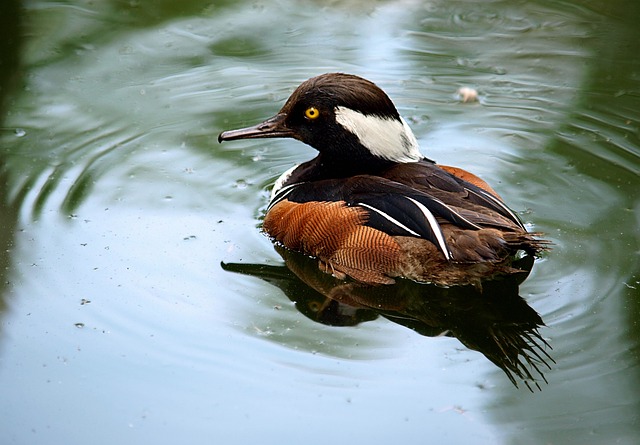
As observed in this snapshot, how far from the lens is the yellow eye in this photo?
6.39 metres

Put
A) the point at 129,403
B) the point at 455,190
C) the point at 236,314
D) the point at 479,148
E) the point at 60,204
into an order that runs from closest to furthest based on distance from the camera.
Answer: the point at 129,403 < the point at 236,314 < the point at 455,190 < the point at 60,204 < the point at 479,148

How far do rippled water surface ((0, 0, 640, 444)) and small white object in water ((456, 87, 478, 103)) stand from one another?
0.09 m

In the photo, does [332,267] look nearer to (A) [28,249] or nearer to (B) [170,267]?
(B) [170,267]

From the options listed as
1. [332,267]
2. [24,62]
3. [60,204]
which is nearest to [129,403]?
[332,267]

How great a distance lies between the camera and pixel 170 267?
6109 millimetres

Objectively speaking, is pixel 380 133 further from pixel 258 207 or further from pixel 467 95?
pixel 467 95

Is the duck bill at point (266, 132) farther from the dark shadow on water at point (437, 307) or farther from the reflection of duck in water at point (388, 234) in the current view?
the dark shadow on water at point (437, 307)

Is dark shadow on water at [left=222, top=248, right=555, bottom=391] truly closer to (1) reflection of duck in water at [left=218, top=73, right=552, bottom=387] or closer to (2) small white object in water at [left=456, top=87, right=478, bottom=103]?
(1) reflection of duck in water at [left=218, top=73, right=552, bottom=387]

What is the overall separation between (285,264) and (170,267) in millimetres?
736

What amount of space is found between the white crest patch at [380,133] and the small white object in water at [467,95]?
6.64 ft

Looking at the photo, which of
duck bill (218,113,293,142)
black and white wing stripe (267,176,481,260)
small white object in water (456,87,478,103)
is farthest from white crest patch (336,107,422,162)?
small white object in water (456,87,478,103)

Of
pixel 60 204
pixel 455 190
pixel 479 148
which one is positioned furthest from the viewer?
pixel 479 148

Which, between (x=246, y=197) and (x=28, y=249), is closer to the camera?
(x=28, y=249)

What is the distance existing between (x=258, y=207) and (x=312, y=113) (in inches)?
34.0
